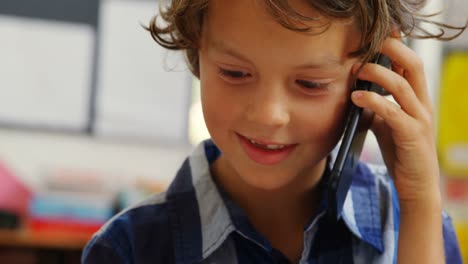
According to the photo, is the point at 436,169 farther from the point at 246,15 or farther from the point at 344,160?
the point at 246,15

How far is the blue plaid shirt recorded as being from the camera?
915 mm

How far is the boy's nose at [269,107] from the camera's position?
31.6 inches

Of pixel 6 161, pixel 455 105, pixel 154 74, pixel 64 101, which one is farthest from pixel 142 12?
pixel 455 105

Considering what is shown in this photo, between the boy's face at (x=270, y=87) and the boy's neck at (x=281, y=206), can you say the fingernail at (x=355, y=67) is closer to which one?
the boy's face at (x=270, y=87)

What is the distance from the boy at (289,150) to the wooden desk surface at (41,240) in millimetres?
1212

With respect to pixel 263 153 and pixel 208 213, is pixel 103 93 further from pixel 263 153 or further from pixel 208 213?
pixel 263 153

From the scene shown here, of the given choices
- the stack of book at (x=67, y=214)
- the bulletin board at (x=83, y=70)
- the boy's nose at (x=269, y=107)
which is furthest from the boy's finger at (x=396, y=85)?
the bulletin board at (x=83, y=70)

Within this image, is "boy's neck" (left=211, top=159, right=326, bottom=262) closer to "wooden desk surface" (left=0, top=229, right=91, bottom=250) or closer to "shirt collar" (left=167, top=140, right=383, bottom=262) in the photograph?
"shirt collar" (left=167, top=140, right=383, bottom=262)

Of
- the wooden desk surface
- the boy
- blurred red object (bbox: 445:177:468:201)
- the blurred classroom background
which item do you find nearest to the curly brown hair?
the boy

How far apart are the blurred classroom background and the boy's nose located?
1.57 meters

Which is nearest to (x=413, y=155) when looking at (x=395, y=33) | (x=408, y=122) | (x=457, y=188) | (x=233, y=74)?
(x=408, y=122)

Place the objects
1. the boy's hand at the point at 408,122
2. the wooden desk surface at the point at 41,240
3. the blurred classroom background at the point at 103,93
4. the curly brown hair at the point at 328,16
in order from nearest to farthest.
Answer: the curly brown hair at the point at 328,16 < the boy's hand at the point at 408,122 < the wooden desk surface at the point at 41,240 < the blurred classroom background at the point at 103,93

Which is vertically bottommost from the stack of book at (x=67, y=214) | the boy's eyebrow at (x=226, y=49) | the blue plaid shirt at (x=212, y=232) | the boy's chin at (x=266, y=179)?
the stack of book at (x=67, y=214)

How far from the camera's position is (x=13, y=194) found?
2.19 m
